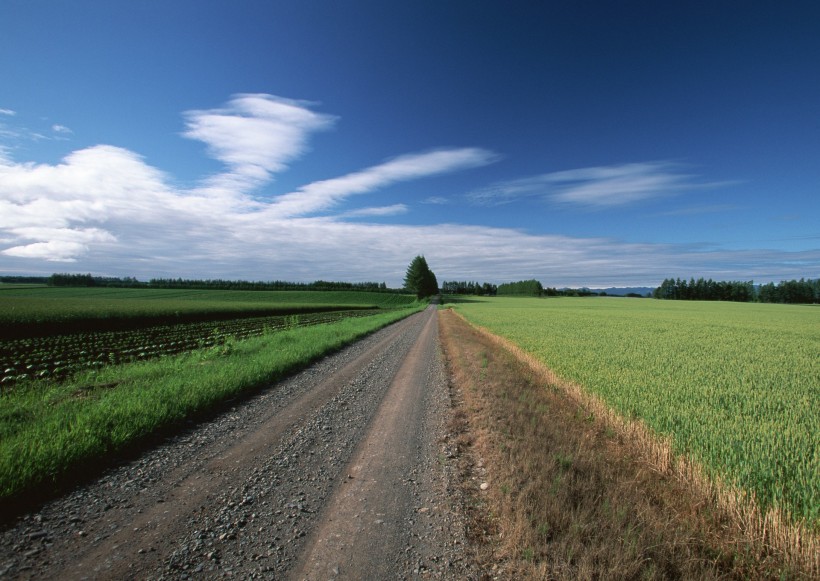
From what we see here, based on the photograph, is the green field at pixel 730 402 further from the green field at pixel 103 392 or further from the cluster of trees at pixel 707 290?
the cluster of trees at pixel 707 290

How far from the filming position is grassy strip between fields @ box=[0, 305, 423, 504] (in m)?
4.99

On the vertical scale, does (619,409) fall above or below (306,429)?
above

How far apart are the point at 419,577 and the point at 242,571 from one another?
69.6 inches

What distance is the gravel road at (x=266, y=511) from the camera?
11.4 ft

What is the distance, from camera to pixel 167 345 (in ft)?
67.7

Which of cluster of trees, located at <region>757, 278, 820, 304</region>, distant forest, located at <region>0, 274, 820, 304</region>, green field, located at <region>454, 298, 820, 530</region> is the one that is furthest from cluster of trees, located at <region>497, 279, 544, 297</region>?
green field, located at <region>454, 298, 820, 530</region>

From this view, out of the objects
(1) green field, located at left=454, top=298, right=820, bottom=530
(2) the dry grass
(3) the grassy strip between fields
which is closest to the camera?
(2) the dry grass

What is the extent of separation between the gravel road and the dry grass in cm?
52

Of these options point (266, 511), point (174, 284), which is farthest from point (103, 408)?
point (174, 284)

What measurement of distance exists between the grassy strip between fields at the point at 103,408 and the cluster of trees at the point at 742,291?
167771mm

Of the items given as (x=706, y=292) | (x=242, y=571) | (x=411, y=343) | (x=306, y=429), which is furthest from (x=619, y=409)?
(x=706, y=292)

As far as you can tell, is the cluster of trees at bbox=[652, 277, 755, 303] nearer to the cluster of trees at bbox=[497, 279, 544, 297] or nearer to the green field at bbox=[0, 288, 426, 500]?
the cluster of trees at bbox=[497, 279, 544, 297]

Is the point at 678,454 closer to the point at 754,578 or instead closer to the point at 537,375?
the point at 754,578

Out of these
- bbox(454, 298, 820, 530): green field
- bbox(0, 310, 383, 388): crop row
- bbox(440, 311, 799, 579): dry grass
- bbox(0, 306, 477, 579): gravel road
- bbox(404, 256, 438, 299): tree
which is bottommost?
bbox(0, 310, 383, 388): crop row
